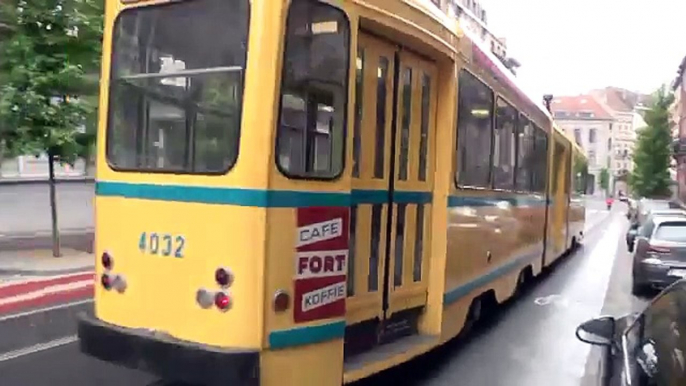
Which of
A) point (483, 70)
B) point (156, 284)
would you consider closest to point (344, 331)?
point (156, 284)

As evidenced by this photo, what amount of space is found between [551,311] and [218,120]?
8.17 meters

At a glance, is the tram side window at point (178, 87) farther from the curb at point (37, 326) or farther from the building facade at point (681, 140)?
the building facade at point (681, 140)

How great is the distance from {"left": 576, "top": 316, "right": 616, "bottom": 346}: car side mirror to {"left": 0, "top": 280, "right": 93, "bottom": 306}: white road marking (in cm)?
900

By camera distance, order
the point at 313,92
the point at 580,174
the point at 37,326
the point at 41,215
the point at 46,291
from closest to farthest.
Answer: the point at 313,92, the point at 37,326, the point at 46,291, the point at 580,174, the point at 41,215

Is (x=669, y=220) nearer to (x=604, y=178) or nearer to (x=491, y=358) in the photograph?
(x=491, y=358)

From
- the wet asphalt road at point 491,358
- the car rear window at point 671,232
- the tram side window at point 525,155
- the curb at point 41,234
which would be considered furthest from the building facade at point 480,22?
the wet asphalt road at point 491,358

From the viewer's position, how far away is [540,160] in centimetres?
1331

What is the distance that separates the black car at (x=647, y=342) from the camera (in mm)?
3438

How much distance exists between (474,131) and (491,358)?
2482mm

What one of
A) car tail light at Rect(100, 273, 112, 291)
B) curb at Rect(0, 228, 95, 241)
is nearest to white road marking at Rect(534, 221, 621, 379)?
car tail light at Rect(100, 273, 112, 291)

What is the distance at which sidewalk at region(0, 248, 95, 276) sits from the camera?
15.3m

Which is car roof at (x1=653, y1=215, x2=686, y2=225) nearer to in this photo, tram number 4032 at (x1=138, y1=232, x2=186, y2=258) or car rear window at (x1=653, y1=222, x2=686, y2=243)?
car rear window at (x1=653, y1=222, x2=686, y2=243)

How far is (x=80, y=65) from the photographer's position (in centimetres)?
1567

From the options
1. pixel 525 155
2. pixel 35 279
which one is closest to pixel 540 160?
pixel 525 155
